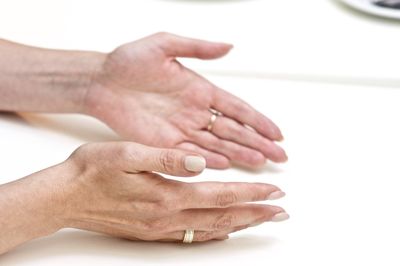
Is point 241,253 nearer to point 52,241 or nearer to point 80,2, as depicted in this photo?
point 52,241

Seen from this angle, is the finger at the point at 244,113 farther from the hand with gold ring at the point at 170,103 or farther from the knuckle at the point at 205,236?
the knuckle at the point at 205,236

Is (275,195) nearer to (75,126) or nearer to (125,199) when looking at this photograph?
(125,199)

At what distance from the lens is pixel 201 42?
41.9 inches

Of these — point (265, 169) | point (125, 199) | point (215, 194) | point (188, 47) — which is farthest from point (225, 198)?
point (188, 47)

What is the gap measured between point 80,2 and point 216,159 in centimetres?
63

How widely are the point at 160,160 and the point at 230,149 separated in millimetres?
285

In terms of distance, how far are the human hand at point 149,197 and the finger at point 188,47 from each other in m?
0.30

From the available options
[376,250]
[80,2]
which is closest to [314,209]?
[376,250]

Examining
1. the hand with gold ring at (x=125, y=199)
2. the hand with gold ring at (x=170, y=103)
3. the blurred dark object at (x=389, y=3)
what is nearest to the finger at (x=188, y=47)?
the hand with gold ring at (x=170, y=103)

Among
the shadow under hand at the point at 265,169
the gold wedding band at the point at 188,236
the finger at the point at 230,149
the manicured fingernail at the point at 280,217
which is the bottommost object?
the gold wedding band at the point at 188,236

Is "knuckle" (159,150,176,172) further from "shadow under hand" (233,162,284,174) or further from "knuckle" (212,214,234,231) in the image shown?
"shadow under hand" (233,162,284,174)

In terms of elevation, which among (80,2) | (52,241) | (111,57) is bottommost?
(52,241)

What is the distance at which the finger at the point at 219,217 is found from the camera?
2.71 feet

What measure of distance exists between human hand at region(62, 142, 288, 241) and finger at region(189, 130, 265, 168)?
171 mm
